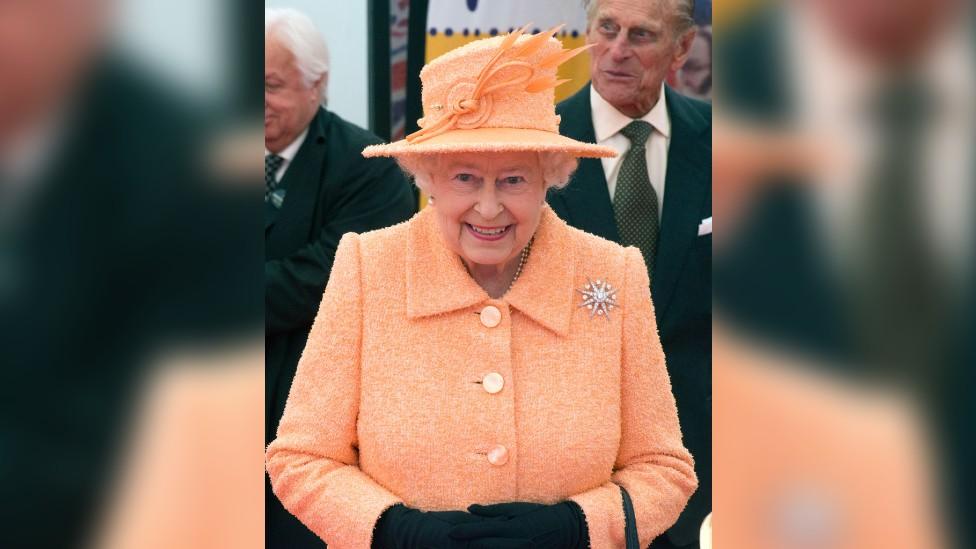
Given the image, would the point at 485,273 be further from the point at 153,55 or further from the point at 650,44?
the point at 153,55

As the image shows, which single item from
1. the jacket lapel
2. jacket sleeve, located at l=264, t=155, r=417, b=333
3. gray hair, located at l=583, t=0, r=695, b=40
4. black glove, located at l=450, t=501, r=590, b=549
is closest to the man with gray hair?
jacket sleeve, located at l=264, t=155, r=417, b=333

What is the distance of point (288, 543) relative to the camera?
3.50 m

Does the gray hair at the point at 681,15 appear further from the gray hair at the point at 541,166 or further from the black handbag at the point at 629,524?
the black handbag at the point at 629,524

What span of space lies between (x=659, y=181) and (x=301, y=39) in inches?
45.5

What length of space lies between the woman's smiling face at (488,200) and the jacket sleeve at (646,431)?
0.86 ft

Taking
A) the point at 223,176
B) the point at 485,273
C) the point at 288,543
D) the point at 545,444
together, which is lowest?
the point at 288,543

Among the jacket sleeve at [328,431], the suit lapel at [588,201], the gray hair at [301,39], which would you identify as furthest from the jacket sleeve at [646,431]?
the gray hair at [301,39]

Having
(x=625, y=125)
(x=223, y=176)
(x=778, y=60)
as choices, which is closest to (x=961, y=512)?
(x=778, y=60)

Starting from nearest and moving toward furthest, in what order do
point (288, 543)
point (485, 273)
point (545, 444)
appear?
point (545, 444) → point (485, 273) → point (288, 543)

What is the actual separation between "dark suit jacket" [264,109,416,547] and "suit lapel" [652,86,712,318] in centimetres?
78

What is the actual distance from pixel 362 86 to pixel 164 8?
11.8ft

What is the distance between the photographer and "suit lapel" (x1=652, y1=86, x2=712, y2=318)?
11.3ft

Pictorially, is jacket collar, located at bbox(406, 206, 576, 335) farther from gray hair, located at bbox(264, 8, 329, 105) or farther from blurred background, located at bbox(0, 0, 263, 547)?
blurred background, located at bbox(0, 0, 263, 547)

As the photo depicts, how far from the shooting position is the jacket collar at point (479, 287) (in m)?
2.33
